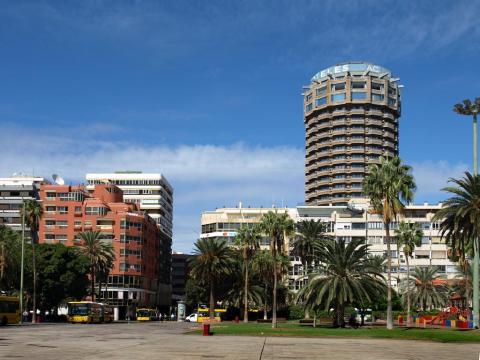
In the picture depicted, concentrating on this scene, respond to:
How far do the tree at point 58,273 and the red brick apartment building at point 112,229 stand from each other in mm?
30111

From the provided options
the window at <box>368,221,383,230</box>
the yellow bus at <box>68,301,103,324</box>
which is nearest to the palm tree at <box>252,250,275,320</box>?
the yellow bus at <box>68,301,103,324</box>

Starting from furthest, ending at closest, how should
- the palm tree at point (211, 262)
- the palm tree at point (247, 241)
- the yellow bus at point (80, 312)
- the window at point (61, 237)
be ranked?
the window at point (61, 237) → the palm tree at point (211, 262) → the palm tree at point (247, 241) → the yellow bus at point (80, 312)

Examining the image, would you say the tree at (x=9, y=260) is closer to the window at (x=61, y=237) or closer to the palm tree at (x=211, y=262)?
the palm tree at (x=211, y=262)

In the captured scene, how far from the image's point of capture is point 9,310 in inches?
3049

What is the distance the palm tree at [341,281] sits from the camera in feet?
235

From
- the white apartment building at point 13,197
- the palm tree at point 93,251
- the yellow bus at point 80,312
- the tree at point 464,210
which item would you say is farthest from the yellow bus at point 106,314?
the white apartment building at point 13,197

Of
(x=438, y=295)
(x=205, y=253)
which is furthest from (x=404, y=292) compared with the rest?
(x=205, y=253)

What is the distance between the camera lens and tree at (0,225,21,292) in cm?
9581

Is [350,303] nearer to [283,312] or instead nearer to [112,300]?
[283,312]

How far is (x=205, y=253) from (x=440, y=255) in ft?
238

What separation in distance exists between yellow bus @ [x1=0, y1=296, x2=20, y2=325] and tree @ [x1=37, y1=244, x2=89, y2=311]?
31776 millimetres

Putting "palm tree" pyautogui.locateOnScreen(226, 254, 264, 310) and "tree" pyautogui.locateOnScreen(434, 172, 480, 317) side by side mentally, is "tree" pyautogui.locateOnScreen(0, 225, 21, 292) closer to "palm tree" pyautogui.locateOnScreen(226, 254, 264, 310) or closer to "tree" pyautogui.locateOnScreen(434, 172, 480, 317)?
"palm tree" pyautogui.locateOnScreen(226, 254, 264, 310)

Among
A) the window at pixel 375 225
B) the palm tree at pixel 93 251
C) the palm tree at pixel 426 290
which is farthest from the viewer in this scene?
the window at pixel 375 225

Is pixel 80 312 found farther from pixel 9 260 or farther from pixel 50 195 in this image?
pixel 50 195
